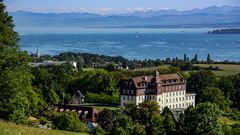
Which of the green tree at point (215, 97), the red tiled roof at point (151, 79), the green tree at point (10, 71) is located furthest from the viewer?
the red tiled roof at point (151, 79)

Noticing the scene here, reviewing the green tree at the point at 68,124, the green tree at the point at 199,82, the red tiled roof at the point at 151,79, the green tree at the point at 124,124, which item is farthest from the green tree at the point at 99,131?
the green tree at the point at 199,82

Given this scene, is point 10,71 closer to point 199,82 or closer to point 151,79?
point 151,79

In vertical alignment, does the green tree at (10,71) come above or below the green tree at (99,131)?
above

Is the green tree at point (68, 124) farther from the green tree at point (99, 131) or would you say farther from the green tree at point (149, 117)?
the green tree at point (149, 117)

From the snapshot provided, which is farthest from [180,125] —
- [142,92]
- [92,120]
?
[142,92]

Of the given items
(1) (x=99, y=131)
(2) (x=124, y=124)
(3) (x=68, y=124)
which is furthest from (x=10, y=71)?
(1) (x=99, y=131)
